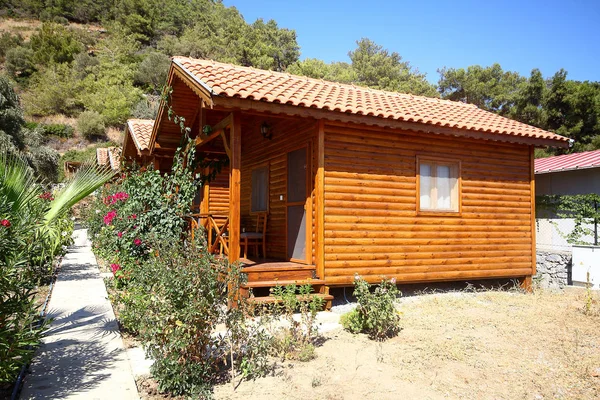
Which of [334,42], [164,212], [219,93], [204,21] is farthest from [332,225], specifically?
[204,21]

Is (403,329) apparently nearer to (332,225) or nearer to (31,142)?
(332,225)

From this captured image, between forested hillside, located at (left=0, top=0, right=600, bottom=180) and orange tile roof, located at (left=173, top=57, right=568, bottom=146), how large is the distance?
719 inches

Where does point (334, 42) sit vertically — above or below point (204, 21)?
below

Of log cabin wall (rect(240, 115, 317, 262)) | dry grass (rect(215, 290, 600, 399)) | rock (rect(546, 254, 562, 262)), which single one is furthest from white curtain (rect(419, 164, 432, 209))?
rock (rect(546, 254, 562, 262))

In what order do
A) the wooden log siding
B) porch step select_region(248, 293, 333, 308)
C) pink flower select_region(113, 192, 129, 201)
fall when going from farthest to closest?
pink flower select_region(113, 192, 129, 201), the wooden log siding, porch step select_region(248, 293, 333, 308)

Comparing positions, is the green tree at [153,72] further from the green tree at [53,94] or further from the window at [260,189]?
the window at [260,189]

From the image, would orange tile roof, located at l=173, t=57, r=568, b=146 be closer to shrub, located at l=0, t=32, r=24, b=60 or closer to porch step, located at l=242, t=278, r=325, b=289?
porch step, located at l=242, t=278, r=325, b=289

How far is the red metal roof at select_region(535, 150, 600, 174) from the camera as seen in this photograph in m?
13.2

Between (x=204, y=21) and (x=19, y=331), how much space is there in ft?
188

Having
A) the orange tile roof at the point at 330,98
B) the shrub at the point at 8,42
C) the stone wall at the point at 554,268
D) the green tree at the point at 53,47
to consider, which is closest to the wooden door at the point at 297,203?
the orange tile roof at the point at 330,98

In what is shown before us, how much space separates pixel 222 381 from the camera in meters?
4.07

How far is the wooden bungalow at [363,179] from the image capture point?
6879 mm

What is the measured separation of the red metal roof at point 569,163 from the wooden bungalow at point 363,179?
5.08 metres

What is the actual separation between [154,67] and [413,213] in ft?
136
